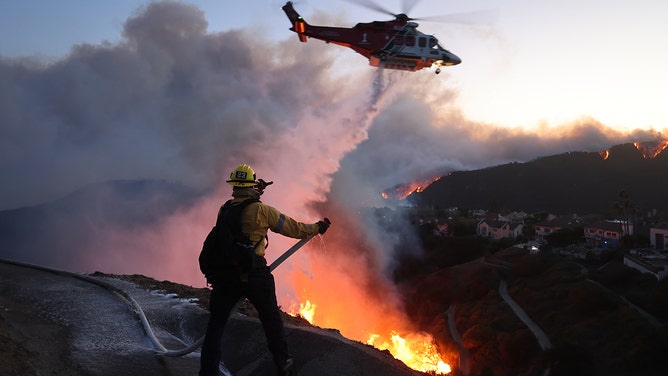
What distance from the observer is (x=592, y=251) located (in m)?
46.1

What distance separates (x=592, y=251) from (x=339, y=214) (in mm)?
27524

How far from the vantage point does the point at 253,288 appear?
13.4ft

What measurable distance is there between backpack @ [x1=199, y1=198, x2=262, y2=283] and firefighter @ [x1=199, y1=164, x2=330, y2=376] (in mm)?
57

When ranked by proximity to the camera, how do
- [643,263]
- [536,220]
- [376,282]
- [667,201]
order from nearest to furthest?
[643,263] < [376,282] < [536,220] < [667,201]

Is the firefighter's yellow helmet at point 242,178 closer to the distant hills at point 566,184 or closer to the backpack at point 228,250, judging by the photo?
the backpack at point 228,250

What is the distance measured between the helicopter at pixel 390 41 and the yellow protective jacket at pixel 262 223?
1547 centimetres

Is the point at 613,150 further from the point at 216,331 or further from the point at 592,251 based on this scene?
the point at 216,331

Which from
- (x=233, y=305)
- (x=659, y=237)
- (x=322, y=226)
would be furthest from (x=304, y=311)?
(x=659, y=237)

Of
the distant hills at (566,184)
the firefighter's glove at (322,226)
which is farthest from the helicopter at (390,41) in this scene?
the distant hills at (566,184)

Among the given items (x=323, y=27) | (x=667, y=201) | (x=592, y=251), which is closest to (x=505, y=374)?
(x=323, y=27)

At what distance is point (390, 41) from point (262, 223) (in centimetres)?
1588

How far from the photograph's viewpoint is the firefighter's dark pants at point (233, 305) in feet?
13.5

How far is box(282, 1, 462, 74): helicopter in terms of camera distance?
1833cm

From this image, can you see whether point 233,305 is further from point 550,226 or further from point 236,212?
point 550,226
